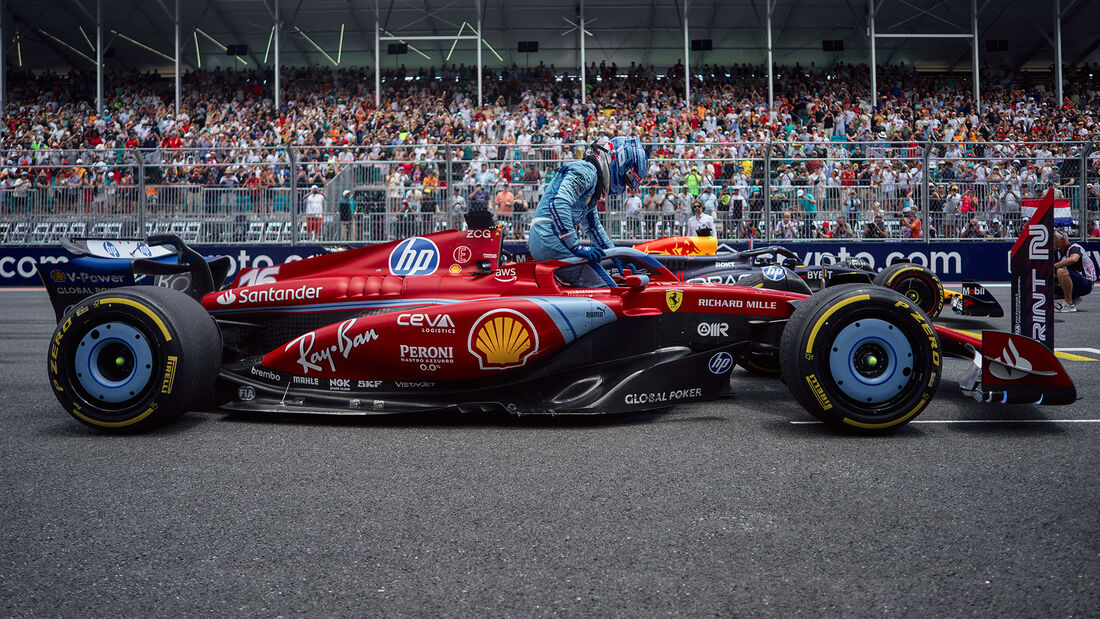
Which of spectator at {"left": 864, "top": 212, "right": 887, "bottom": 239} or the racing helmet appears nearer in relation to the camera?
the racing helmet


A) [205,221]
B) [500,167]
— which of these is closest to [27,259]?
[205,221]

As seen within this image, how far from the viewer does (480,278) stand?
17.9 ft

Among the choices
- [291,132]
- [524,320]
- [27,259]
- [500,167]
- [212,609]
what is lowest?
[212,609]

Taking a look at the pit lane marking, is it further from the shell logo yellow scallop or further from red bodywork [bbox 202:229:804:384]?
the shell logo yellow scallop

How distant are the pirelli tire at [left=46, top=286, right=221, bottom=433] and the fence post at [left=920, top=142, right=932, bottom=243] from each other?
15.2 metres

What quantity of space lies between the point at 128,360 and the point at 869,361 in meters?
3.85

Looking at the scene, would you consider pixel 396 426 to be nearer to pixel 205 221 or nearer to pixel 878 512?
pixel 878 512

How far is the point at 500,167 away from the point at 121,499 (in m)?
13.4

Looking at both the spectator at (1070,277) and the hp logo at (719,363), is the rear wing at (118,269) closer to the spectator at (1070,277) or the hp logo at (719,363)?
the hp logo at (719,363)

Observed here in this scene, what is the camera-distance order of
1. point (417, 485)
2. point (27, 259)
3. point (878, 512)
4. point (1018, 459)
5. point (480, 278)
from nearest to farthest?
point (878, 512), point (417, 485), point (1018, 459), point (480, 278), point (27, 259)

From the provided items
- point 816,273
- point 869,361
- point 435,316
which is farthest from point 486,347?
point 816,273

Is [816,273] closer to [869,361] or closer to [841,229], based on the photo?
[869,361]

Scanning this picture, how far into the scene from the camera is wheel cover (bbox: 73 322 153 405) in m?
4.46

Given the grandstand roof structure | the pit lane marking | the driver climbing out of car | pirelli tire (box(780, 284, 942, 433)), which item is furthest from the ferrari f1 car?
the grandstand roof structure
